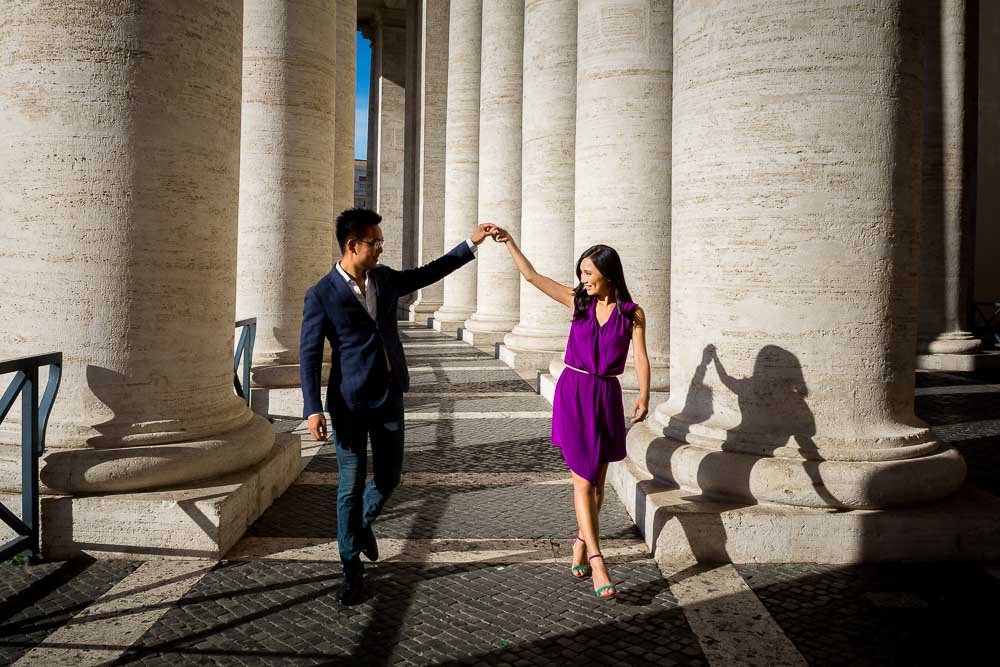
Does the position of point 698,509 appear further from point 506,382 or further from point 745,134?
point 506,382

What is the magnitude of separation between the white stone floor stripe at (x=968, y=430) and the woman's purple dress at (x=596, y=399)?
8206 mm

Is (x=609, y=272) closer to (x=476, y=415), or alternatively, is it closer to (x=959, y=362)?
(x=476, y=415)

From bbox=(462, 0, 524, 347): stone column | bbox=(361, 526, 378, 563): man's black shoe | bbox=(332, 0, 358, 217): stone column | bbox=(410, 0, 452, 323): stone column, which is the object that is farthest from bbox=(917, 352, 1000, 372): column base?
bbox=(410, 0, 452, 323): stone column

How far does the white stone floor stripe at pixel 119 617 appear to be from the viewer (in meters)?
5.38

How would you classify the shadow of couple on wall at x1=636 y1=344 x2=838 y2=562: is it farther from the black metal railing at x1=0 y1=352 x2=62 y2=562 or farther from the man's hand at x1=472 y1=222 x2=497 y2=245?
the black metal railing at x1=0 y1=352 x2=62 y2=562

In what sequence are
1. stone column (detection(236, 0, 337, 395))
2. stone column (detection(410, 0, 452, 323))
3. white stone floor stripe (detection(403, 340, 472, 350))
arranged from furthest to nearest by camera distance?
stone column (detection(410, 0, 452, 323)), white stone floor stripe (detection(403, 340, 472, 350)), stone column (detection(236, 0, 337, 395))

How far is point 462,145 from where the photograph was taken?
3388 cm

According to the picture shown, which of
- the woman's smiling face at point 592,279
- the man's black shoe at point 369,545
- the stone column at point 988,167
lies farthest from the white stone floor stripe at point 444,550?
the stone column at point 988,167

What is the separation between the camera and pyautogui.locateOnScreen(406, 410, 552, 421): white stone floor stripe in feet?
49.5

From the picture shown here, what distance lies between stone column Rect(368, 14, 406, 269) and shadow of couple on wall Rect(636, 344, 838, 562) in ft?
146

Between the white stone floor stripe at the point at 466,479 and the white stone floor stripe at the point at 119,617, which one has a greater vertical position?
the white stone floor stripe at the point at 466,479

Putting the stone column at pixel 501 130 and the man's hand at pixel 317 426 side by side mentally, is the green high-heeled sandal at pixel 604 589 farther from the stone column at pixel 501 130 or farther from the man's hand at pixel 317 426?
the stone column at pixel 501 130

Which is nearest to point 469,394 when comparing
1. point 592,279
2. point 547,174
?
point 547,174

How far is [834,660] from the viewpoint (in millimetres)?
5414
